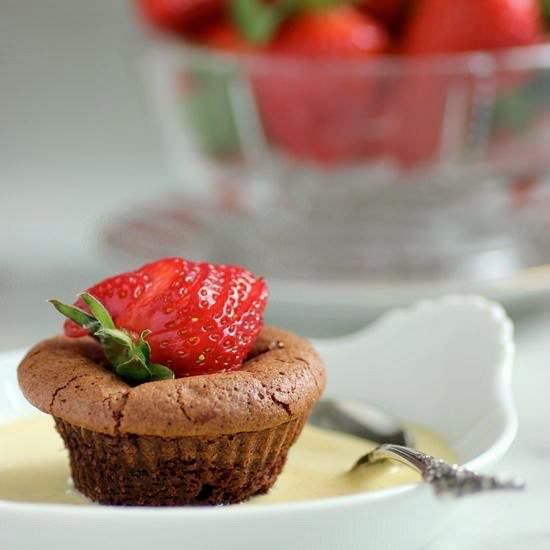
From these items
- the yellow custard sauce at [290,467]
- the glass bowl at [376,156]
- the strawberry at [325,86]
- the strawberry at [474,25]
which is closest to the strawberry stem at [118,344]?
the yellow custard sauce at [290,467]

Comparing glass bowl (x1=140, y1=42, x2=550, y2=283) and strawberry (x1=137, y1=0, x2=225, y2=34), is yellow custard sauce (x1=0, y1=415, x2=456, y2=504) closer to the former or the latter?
glass bowl (x1=140, y1=42, x2=550, y2=283)

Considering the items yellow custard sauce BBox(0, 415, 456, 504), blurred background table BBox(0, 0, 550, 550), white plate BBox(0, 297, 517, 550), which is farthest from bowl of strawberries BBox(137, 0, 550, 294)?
yellow custard sauce BBox(0, 415, 456, 504)

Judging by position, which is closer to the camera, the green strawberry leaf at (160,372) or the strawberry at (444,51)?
the green strawberry leaf at (160,372)

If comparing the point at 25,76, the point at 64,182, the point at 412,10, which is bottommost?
the point at 64,182

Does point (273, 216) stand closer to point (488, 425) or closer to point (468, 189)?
point (468, 189)

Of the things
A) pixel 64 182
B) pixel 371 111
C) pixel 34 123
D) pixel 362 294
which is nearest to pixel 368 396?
pixel 362 294

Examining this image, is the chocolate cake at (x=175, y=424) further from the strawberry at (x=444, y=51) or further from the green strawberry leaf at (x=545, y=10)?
the green strawberry leaf at (x=545, y=10)
